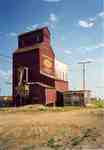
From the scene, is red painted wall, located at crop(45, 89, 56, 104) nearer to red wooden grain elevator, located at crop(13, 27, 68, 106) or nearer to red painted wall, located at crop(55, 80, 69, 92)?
red wooden grain elevator, located at crop(13, 27, 68, 106)

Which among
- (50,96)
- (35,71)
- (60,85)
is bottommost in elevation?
(50,96)

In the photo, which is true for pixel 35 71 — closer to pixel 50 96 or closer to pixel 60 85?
pixel 50 96

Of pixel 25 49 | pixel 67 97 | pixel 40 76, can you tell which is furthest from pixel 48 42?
pixel 67 97

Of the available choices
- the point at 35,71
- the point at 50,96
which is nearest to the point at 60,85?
the point at 50,96

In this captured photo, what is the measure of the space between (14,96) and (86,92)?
1222cm

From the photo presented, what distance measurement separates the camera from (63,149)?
8852mm

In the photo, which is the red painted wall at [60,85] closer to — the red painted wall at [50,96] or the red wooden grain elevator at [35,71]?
the red wooden grain elevator at [35,71]

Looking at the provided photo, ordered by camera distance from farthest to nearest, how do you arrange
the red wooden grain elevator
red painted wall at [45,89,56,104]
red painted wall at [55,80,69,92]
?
red painted wall at [55,80,69,92] < the red wooden grain elevator < red painted wall at [45,89,56,104]

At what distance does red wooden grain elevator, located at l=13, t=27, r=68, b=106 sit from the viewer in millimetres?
37344

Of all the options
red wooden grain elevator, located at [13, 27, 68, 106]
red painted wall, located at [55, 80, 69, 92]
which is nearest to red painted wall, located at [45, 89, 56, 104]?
red wooden grain elevator, located at [13, 27, 68, 106]

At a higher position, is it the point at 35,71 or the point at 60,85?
the point at 35,71

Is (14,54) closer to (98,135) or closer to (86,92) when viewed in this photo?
(86,92)

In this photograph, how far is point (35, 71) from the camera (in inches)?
1560

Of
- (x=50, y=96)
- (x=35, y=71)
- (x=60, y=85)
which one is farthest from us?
(x=60, y=85)
